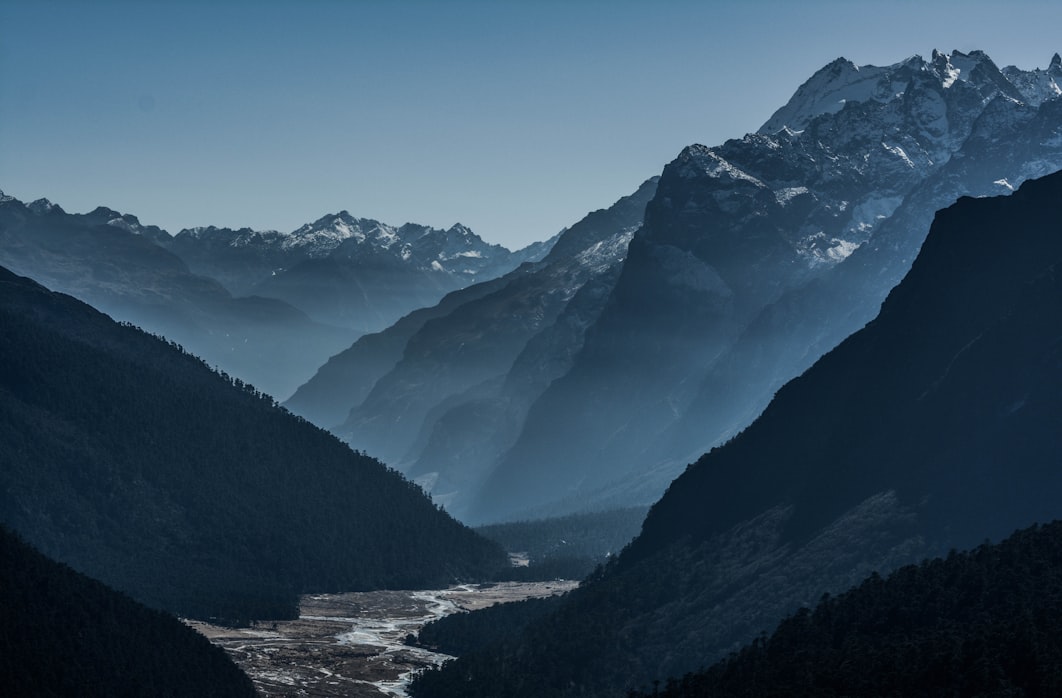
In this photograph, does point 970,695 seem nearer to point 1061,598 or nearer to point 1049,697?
point 1049,697

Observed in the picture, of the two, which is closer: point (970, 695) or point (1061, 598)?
point (970, 695)

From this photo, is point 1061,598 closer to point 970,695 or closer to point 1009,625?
point 1009,625

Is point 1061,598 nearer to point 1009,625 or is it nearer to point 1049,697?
point 1009,625

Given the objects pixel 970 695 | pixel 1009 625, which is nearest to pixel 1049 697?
pixel 970 695

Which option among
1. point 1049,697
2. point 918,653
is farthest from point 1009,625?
point 1049,697

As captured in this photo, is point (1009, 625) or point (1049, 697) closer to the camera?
point (1049, 697)

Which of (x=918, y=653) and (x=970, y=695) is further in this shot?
(x=918, y=653)

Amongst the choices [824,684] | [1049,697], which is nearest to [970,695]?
[1049,697]
